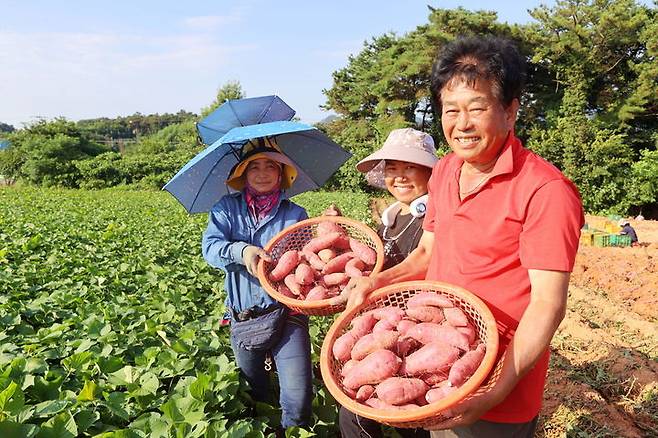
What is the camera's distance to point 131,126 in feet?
328

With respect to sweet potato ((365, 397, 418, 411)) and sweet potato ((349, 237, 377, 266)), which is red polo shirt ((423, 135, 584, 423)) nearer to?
sweet potato ((365, 397, 418, 411))

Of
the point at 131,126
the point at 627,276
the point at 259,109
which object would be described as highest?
the point at 131,126

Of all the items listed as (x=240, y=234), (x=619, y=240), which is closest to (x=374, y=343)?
(x=240, y=234)

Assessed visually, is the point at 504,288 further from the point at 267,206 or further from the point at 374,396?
the point at 267,206

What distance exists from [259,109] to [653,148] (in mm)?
25207

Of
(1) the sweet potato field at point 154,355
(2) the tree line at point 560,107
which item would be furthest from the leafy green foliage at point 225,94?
(1) the sweet potato field at point 154,355

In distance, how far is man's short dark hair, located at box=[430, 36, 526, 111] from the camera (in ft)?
4.88

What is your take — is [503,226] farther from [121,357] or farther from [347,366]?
[121,357]

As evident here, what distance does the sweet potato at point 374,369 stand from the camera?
1491 mm

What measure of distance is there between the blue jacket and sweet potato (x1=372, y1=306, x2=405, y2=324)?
0.83 meters

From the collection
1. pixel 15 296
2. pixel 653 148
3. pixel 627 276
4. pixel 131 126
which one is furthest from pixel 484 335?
pixel 131 126

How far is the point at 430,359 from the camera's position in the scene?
58.2 inches

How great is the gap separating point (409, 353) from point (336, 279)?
560mm

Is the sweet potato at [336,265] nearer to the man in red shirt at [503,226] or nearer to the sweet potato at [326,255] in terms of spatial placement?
the sweet potato at [326,255]
